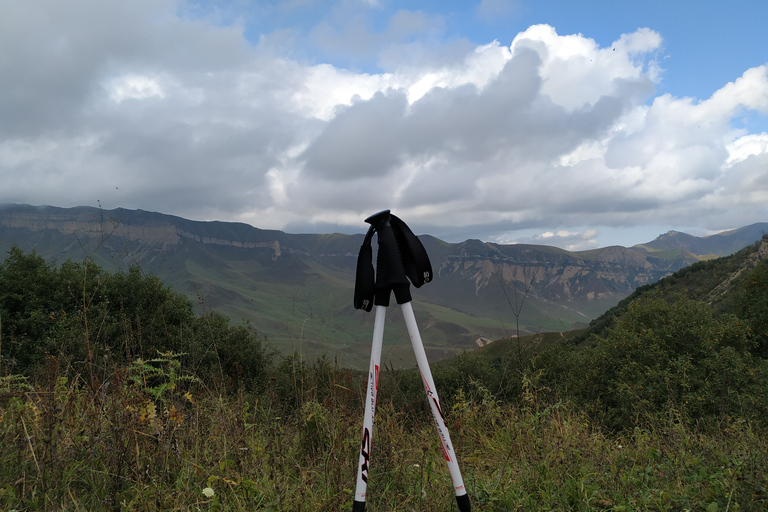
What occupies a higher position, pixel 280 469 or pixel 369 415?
pixel 369 415

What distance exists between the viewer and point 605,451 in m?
3.66

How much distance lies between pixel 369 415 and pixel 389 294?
2.45 ft

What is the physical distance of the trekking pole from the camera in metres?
2.33

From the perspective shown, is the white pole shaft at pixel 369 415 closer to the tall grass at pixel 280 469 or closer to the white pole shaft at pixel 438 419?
the white pole shaft at pixel 438 419

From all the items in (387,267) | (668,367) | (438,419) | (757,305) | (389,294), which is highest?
(387,267)

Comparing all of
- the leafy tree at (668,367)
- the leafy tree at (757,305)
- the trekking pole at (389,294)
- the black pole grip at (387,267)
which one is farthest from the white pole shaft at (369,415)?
the leafy tree at (757,305)

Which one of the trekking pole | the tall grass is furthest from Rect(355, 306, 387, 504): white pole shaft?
the tall grass

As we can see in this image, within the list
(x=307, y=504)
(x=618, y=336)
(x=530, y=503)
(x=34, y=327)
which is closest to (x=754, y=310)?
(x=618, y=336)

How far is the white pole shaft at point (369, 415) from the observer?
227cm

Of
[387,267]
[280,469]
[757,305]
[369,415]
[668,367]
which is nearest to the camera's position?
[369,415]

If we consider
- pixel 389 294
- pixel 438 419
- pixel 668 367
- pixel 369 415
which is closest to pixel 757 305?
pixel 668 367

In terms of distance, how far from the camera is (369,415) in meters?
2.35

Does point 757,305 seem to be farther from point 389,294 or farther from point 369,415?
point 369,415

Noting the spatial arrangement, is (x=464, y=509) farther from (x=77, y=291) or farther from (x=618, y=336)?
(x=77, y=291)
